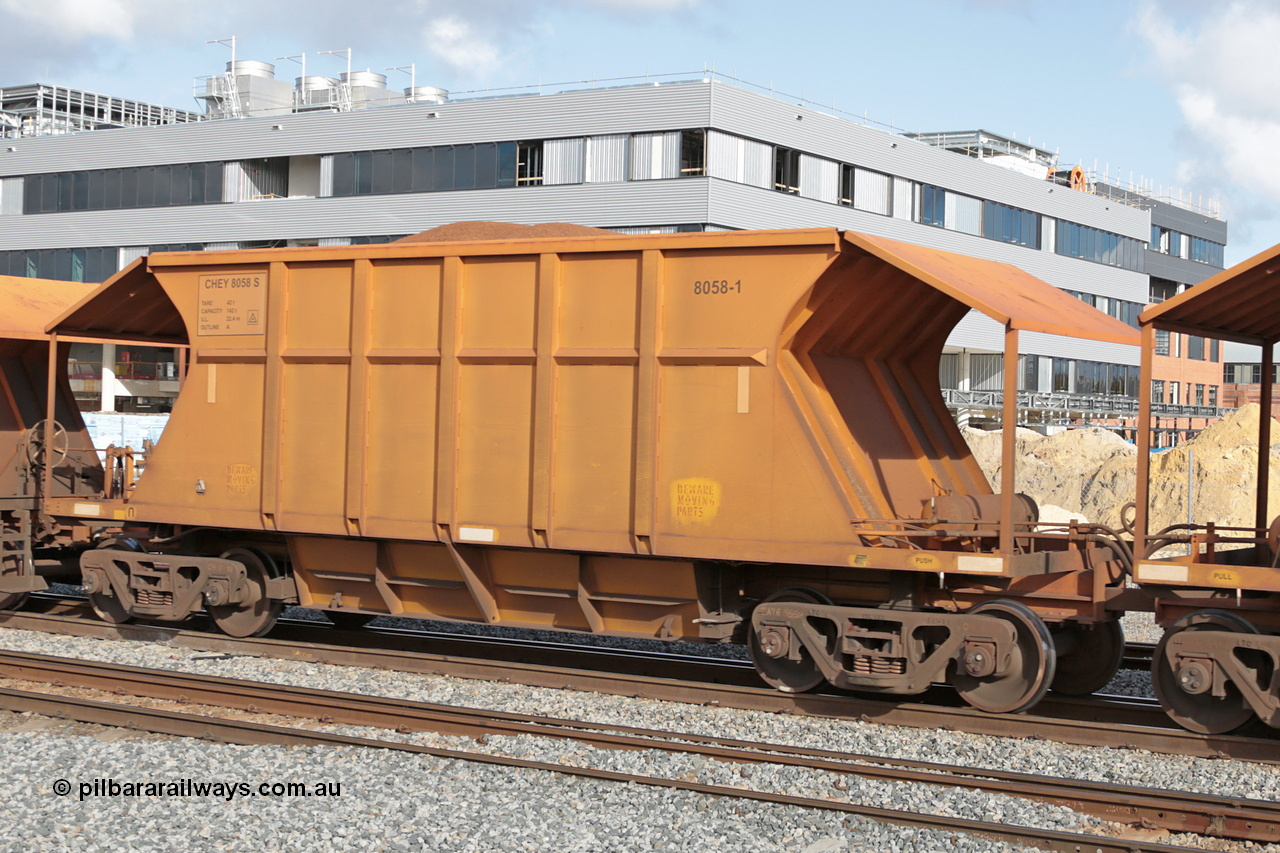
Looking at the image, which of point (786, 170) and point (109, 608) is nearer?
point (109, 608)

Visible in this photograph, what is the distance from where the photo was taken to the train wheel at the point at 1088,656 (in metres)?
9.45

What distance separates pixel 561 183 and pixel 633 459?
1247 inches

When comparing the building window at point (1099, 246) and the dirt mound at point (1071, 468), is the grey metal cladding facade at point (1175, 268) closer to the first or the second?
the building window at point (1099, 246)

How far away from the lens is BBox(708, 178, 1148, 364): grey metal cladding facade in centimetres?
3881

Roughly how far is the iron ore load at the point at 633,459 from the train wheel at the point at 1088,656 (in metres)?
0.02

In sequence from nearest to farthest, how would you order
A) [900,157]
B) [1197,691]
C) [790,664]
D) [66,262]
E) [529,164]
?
[1197,691] → [790,664] → [529,164] → [900,157] → [66,262]

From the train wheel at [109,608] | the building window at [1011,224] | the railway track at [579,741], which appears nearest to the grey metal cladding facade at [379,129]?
the building window at [1011,224]

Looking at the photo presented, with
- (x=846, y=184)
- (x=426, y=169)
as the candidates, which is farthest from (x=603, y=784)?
(x=846, y=184)

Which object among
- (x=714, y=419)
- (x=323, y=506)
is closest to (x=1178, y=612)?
(x=714, y=419)

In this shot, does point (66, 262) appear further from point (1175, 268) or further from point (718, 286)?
point (1175, 268)

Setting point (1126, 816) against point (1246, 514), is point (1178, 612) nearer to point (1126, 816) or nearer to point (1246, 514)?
point (1126, 816)

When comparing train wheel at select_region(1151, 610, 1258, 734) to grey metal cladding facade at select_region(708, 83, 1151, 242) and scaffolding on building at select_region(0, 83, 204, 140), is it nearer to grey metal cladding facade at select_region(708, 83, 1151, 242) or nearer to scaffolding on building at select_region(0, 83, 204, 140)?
grey metal cladding facade at select_region(708, 83, 1151, 242)

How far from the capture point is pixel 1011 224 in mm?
51344

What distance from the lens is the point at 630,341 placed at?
9531mm
